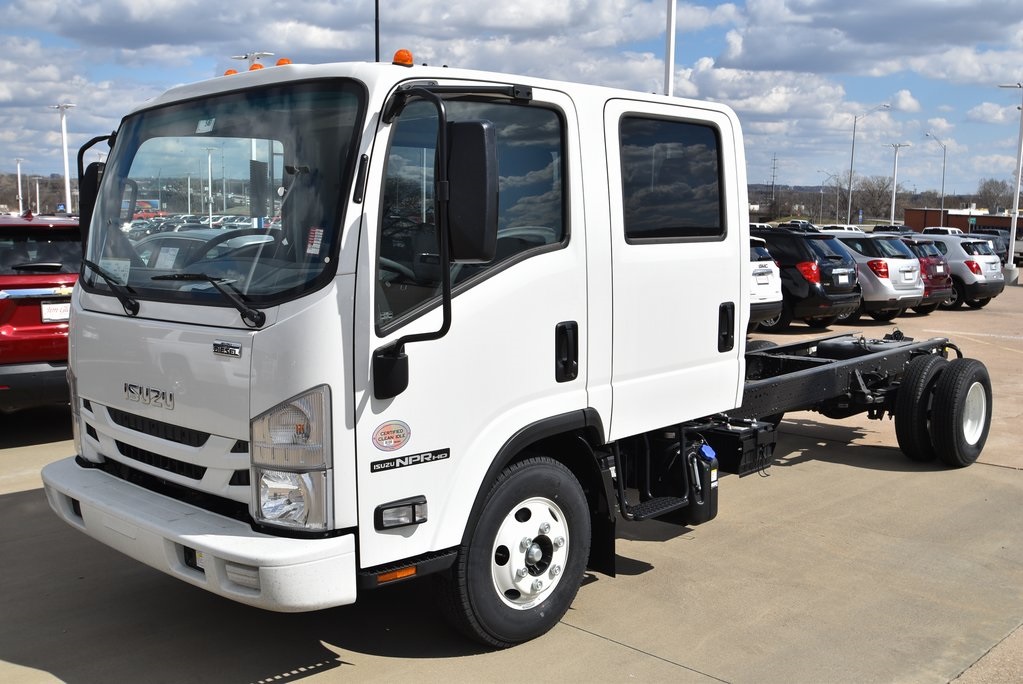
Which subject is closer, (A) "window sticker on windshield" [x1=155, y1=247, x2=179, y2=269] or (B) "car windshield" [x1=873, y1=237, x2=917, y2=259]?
(A) "window sticker on windshield" [x1=155, y1=247, x2=179, y2=269]

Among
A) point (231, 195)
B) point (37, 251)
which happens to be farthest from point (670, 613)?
point (37, 251)

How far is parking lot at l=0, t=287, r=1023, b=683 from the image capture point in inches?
169

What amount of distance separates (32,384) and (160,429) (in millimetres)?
4194

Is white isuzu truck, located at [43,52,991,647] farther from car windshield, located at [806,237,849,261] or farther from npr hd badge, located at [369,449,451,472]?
car windshield, located at [806,237,849,261]

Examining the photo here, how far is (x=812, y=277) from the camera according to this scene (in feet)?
56.1

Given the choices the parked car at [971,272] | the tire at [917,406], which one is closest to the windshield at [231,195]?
the tire at [917,406]

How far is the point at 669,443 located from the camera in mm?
5266

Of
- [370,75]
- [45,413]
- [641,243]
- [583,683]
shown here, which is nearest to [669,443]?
[641,243]

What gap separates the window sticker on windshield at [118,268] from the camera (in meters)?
4.44

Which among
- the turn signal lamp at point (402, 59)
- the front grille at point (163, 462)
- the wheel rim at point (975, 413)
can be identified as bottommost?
the wheel rim at point (975, 413)

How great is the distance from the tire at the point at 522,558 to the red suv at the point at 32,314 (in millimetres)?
4731

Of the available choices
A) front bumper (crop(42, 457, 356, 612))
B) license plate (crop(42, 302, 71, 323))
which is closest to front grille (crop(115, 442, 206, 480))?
front bumper (crop(42, 457, 356, 612))

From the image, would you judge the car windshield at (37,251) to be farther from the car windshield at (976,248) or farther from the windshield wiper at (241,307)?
the car windshield at (976,248)

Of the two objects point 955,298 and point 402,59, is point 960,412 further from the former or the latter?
point 955,298
